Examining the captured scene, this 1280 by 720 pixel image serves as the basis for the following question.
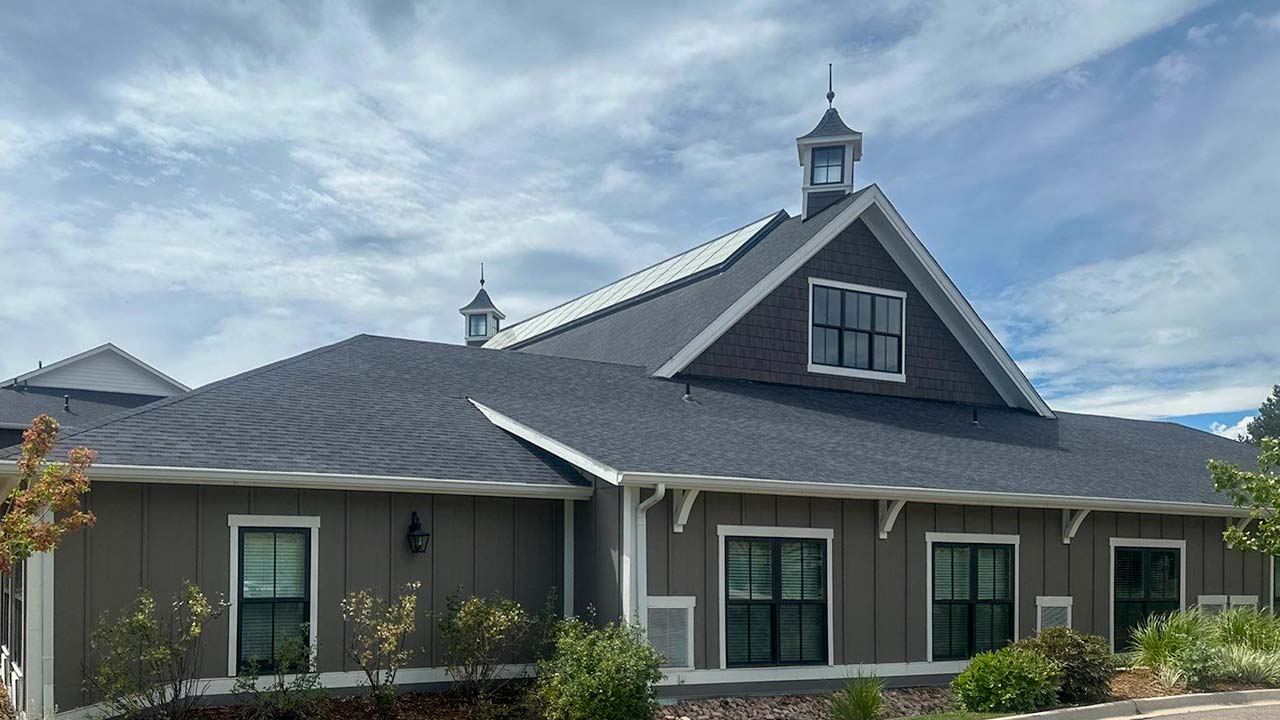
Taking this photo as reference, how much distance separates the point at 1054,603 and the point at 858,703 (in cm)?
456

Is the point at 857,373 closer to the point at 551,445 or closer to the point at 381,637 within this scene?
the point at 551,445

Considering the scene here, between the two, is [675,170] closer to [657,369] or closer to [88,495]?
[657,369]

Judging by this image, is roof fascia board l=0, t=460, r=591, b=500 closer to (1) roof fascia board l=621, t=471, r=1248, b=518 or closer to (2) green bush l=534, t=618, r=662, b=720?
(1) roof fascia board l=621, t=471, r=1248, b=518

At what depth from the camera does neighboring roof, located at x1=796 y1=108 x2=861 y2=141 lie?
73.0 ft

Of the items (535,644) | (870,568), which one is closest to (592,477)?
(535,644)

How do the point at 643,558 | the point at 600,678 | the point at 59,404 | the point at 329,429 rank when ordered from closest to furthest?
the point at 600,678, the point at 643,558, the point at 329,429, the point at 59,404

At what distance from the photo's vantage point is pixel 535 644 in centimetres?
1316

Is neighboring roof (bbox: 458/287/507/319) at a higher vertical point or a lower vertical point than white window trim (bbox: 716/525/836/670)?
higher

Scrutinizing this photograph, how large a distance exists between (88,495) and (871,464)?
29.6 feet

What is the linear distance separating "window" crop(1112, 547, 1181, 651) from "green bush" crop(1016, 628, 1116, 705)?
338 cm

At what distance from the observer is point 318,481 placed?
39.0 feet

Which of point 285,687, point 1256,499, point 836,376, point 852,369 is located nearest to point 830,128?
point 852,369

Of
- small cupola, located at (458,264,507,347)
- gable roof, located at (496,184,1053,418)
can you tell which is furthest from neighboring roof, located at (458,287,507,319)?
gable roof, located at (496,184,1053,418)

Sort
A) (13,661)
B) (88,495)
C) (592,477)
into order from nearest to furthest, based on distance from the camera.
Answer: (88,495) → (13,661) → (592,477)
